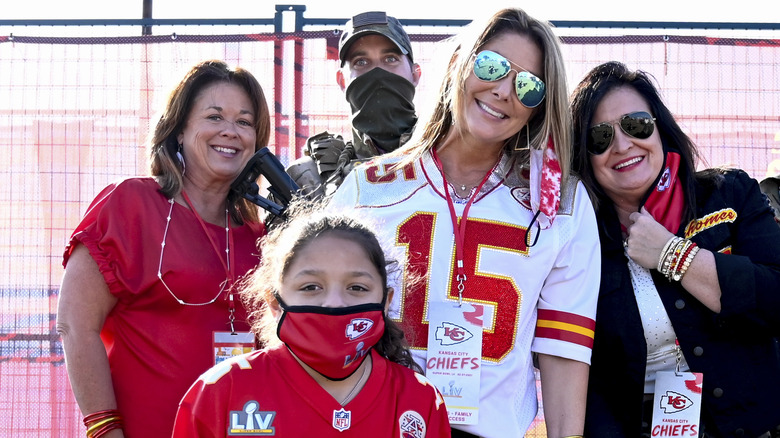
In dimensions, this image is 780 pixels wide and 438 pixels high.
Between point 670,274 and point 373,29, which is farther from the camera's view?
point 373,29

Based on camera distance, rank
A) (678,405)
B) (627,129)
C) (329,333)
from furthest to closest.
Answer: (627,129) < (678,405) < (329,333)

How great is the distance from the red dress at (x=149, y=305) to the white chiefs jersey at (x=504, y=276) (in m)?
0.66

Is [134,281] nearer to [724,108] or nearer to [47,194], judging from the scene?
[47,194]

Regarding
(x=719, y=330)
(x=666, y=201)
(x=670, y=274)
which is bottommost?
(x=719, y=330)

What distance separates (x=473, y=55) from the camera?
2936 mm

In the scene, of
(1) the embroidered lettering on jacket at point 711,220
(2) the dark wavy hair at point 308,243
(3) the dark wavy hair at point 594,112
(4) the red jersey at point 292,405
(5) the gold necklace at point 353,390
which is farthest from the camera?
(3) the dark wavy hair at point 594,112

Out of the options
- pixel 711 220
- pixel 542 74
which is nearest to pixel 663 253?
pixel 711 220

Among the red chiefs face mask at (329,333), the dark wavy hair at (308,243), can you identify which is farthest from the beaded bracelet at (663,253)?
the red chiefs face mask at (329,333)

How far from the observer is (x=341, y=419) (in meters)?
2.43

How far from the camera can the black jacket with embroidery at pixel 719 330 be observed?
3.06 m

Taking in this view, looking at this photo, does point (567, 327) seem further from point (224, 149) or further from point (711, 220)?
point (224, 149)

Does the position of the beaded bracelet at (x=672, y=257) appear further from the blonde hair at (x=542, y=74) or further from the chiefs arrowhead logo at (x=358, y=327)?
the chiefs arrowhead logo at (x=358, y=327)

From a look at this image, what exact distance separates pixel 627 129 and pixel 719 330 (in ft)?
2.59

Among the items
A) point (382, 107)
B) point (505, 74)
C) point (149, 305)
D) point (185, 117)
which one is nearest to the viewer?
point (505, 74)
